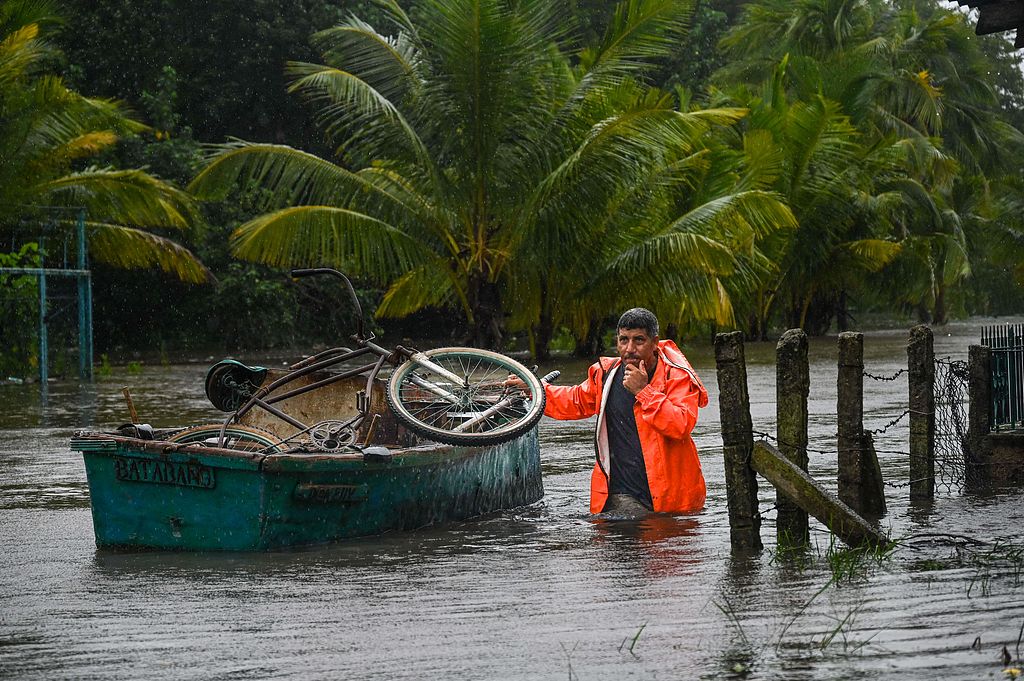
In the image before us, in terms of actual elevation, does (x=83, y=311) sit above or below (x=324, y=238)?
below

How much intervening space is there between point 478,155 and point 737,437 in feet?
56.2

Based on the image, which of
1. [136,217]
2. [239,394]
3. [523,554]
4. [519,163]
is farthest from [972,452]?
[136,217]

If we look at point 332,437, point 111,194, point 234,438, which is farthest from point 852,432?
point 111,194

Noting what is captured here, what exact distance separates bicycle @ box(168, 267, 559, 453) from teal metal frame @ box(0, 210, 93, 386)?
14829mm

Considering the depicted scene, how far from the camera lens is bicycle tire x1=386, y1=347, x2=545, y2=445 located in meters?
8.49

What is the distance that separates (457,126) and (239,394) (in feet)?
48.9

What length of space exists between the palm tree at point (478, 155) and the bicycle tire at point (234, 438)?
14251 mm

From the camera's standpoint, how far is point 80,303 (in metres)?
24.9

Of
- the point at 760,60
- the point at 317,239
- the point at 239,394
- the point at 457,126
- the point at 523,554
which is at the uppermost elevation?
the point at 760,60

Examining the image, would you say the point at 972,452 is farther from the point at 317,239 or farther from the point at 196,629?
the point at 317,239

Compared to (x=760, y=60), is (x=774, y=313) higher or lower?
lower

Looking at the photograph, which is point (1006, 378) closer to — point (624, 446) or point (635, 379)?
point (624, 446)

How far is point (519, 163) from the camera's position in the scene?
2456cm

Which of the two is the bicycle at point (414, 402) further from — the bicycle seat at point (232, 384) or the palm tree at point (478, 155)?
the palm tree at point (478, 155)
